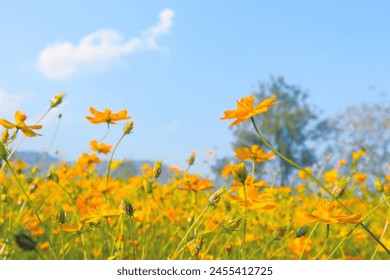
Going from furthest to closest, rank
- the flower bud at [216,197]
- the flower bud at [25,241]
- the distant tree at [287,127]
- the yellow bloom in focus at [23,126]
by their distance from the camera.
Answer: the distant tree at [287,127] < the yellow bloom in focus at [23,126] < the flower bud at [216,197] < the flower bud at [25,241]

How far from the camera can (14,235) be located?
0.58 meters

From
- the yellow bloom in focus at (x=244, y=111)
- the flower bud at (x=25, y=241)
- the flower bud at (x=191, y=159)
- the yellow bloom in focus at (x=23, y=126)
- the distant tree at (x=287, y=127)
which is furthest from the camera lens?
the distant tree at (x=287, y=127)

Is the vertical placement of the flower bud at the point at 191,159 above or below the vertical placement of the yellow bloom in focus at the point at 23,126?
below

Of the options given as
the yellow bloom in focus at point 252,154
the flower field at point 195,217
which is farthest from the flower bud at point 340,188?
the yellow bloom in focus at point 252,154

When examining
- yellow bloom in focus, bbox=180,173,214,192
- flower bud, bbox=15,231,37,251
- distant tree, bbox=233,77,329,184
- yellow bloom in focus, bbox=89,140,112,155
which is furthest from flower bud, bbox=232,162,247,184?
distant tree, bbox=233,77,329,184

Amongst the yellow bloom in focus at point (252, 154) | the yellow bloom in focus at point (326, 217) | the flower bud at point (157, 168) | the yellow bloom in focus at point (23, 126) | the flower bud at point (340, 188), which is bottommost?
the yellow bloom in focus at point (326, 217)

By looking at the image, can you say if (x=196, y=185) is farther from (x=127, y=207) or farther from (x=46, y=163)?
(x=46, y=163)

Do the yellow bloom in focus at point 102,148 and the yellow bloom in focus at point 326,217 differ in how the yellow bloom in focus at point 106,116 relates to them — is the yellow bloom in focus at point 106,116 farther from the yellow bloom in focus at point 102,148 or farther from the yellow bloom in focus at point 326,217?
the yellow bloom in focus at point 326,217

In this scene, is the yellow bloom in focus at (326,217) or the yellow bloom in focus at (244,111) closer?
the yellow bloom in focus at (326,217)

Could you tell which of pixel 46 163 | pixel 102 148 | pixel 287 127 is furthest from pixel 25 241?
pixel 287 127

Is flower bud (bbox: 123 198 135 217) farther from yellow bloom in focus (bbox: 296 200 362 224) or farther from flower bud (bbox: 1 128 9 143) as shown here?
flower bud (bbox: 1 128 9 143)

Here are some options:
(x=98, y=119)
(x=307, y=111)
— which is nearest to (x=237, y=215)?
(x=98, y=119)
